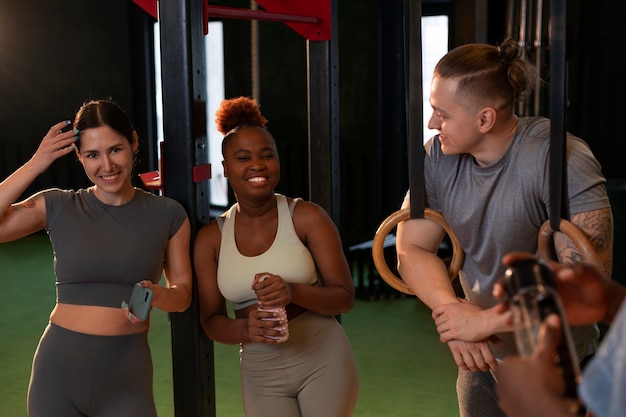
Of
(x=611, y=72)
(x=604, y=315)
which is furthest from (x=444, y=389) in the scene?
(x=611, y=72)

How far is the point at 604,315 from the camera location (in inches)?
51.3

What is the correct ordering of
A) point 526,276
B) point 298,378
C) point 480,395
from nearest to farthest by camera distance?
point 526,276
point 480,395
point 298,378

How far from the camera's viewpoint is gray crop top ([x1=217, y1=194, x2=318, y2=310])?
7.67ft

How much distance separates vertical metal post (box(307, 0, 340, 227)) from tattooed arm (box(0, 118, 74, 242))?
1.17m

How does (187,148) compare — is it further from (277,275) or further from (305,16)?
(305,16)

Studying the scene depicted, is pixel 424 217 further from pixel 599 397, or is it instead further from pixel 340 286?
pixel 599 397

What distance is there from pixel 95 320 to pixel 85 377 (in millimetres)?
155

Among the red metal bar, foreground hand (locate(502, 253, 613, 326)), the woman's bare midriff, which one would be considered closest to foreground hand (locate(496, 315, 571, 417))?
foreground hand (locate(502, 253, 613, 326))

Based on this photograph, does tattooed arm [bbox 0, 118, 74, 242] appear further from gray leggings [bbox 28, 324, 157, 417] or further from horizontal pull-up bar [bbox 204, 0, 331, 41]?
horizontal pull-up bar [bbox 204, 0, 331, 41]

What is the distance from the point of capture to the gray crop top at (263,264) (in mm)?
2338

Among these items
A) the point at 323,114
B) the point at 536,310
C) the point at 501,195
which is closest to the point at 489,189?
the point at 501,195

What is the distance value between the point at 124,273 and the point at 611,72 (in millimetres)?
4794

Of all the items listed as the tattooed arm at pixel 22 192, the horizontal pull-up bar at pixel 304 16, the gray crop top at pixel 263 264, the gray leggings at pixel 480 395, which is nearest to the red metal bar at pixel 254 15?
the horizontal pull-up bar at pixel 304 16

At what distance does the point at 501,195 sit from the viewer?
6.05 feet
